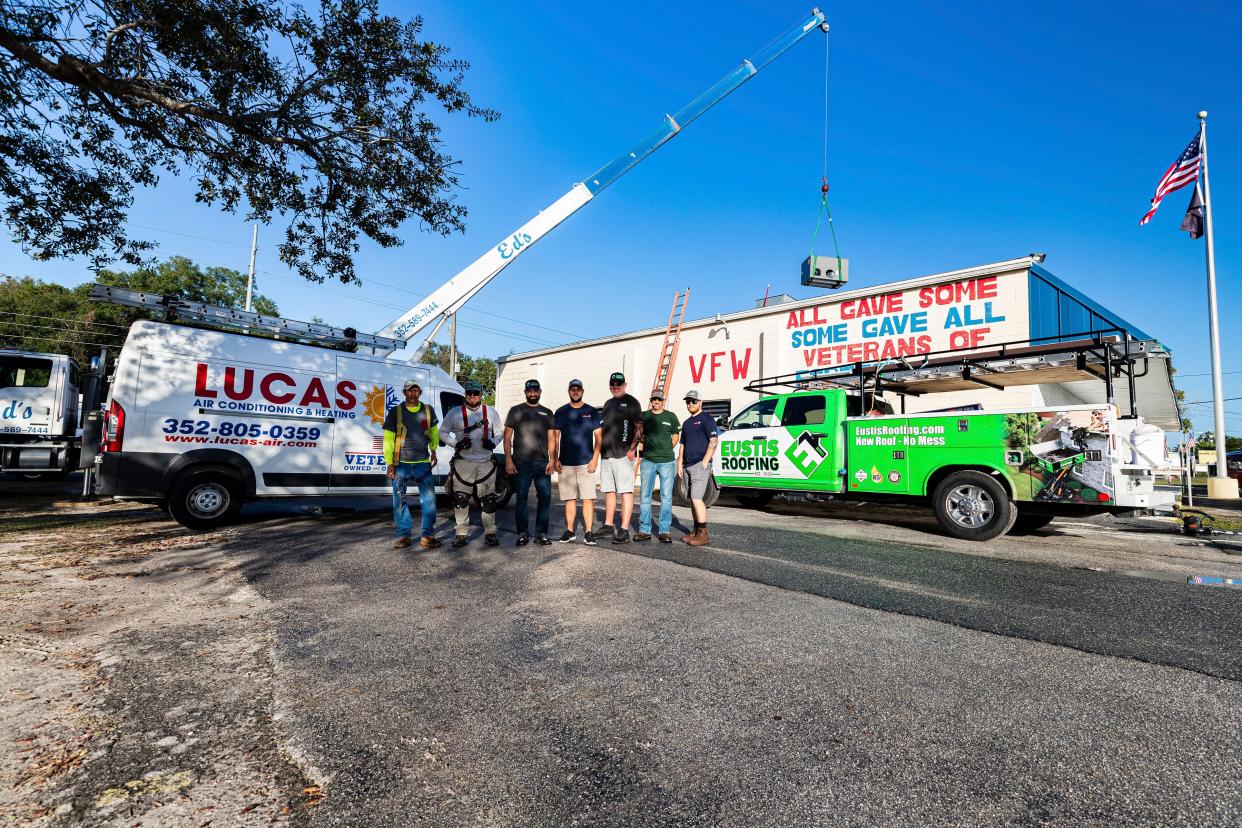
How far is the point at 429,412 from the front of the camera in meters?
6.56

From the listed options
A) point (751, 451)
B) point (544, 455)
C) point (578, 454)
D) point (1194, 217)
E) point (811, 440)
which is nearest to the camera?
point (544, 455)

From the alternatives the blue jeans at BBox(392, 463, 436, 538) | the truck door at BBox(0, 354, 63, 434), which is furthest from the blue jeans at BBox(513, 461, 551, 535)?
the truck door at BBox(0, 354, 63, 434)

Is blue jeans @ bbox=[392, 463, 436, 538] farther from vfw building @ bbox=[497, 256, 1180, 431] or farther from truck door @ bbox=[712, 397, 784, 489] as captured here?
vfw building @ bbox=[497, 256, 1180, 431]

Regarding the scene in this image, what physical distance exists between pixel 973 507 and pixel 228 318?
32.3 ft

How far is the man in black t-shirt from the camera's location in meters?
6.78

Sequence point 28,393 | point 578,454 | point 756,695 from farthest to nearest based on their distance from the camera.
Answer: point 28,393 < point 578,454 < point 756,695

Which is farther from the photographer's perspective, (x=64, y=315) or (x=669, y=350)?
(x=64, y=315)

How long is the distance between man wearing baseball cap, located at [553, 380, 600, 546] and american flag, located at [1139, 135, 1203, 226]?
53.2 feet

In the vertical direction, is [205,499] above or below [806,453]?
below

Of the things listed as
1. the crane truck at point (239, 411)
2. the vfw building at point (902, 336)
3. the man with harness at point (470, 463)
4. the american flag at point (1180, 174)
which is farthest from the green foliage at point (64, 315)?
the american flag at point (1180, 174)

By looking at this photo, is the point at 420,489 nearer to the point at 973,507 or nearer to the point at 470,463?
the point at 470,463

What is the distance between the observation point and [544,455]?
6.47 m

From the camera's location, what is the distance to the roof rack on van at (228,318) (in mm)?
7270

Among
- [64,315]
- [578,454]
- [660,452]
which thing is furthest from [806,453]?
[64,315]
